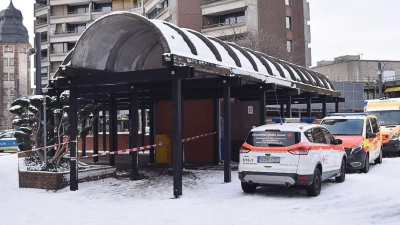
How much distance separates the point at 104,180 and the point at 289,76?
8.43m

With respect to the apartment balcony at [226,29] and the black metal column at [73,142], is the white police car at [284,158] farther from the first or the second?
the apartment balcony at [226,29]

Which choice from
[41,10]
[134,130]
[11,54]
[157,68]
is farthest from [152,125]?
[11,54]

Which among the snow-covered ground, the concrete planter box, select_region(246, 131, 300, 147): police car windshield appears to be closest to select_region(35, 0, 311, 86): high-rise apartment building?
the concrete planter box

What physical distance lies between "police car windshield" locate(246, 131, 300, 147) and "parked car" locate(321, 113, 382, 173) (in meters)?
4.60

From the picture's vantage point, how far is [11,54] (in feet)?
345

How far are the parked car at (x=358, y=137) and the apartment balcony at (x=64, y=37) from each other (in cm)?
5692

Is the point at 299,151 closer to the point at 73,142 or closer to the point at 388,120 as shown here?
the point at 73,142


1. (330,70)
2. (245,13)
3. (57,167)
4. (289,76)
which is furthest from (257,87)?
(330,70)

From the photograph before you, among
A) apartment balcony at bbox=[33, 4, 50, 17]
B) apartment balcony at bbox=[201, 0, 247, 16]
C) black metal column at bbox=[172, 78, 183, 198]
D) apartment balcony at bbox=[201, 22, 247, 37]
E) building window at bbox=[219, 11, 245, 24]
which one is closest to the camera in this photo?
black metal column at bbox=[172, 78, 183, 198]

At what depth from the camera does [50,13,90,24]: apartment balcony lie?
69.5m

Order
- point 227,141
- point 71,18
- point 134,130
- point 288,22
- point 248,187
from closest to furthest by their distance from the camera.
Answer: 1. point 248,187
2. point 227,141
3. point 134,130
4. point 288,22
5. point 71,18

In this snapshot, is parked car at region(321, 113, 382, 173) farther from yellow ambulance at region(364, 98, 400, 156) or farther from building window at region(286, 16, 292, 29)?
building window at region(286, 16, 292, 29)

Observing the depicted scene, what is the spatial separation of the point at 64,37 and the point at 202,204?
2503 inches

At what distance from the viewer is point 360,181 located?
13680 millimetres
